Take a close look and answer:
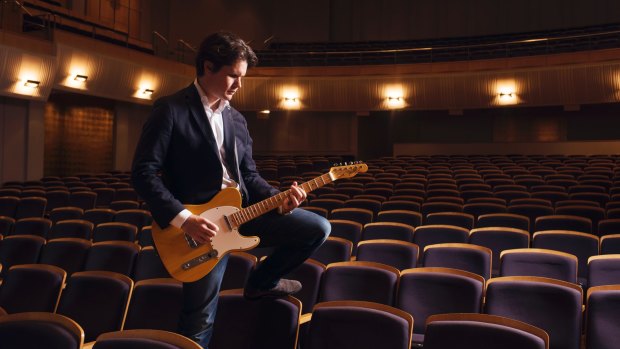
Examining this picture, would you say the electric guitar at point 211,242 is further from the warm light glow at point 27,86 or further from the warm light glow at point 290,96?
the warm light glow at point 290,96

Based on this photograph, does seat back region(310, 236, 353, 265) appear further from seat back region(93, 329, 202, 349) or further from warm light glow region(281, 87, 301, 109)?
warm light glow region(281, 87, 301, 109)

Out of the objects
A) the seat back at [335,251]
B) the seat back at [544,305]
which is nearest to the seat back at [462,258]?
the seat back at [335,251]

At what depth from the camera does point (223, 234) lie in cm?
187

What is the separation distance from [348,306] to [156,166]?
81 centimetres

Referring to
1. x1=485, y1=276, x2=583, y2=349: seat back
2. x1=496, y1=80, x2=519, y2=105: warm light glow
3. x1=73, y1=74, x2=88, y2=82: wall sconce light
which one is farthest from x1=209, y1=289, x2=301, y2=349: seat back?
x1=496, y1=80, x2=519, y2=105: warm light glow

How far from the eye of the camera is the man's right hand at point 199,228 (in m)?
1.76

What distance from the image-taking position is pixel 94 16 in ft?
38.1

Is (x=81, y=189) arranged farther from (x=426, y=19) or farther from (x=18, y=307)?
(x=426, y=19)

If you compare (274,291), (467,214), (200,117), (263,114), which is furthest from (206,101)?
(263,114)

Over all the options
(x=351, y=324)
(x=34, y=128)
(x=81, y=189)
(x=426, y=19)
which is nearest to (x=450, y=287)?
(x=351, y=324)

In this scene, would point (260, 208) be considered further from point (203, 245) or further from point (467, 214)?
point (467, 214)

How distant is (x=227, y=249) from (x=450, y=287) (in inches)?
44.0

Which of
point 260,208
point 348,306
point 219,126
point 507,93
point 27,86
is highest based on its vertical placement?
point 507,93

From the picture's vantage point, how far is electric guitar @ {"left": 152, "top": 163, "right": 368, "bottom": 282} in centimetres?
184
